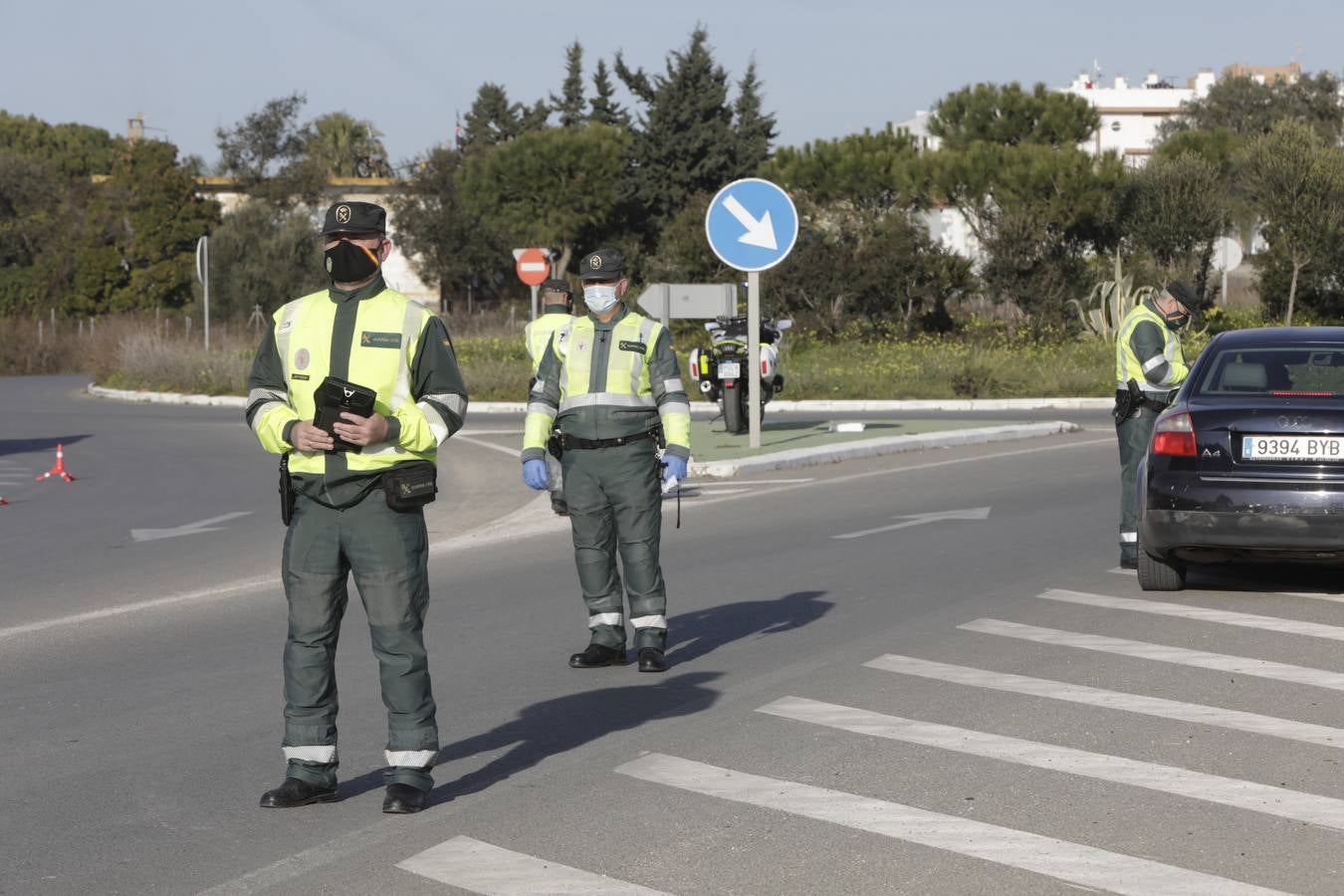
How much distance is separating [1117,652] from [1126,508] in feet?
9.60

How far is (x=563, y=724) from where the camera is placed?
727 centimetres

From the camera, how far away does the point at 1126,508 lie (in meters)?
11.5

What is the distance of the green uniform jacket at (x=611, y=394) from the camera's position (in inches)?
332

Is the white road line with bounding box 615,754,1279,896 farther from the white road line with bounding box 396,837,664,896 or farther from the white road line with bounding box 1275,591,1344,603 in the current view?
the white road line with bounding box 1275,591,1344,603

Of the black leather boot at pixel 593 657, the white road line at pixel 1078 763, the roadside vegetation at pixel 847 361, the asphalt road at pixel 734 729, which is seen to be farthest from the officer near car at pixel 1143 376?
the roadside vegetation at pixel 847 361

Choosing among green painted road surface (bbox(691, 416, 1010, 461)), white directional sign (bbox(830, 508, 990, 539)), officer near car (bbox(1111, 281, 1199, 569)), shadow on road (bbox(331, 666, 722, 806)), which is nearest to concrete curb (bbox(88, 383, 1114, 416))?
green painted road surface (bbox(691, 416, 1010, 461))

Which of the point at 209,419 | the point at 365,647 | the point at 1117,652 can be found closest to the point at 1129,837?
the point at 1117,652

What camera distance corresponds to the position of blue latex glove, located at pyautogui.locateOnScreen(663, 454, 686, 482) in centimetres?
828

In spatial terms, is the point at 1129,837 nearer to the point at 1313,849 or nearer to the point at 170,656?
the point at 1313,849

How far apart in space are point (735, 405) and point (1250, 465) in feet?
39.1

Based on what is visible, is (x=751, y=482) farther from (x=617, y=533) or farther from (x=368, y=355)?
(x=368, y=355)

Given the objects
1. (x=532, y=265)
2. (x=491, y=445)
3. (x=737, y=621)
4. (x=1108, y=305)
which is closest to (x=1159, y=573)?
(x=737, y=621)

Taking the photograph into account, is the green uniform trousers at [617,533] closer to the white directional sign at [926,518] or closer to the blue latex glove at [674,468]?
the blue latex glove at [674,468]

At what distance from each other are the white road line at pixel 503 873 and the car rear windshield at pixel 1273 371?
626 cm
